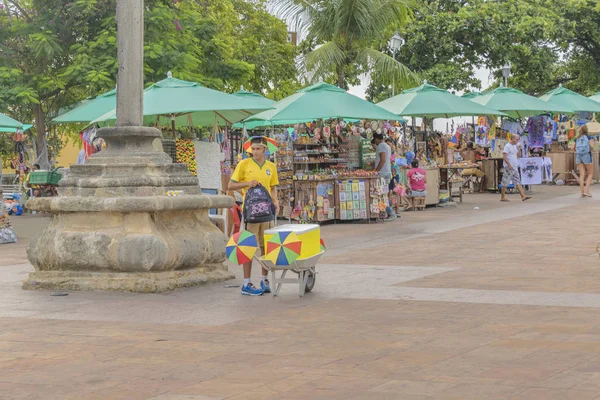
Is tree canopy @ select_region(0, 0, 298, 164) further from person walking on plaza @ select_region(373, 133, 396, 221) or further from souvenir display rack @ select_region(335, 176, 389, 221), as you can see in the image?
souvenir display rack @ select_region(335, 176, 389, 221)

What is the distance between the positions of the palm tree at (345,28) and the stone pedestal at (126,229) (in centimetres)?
1797

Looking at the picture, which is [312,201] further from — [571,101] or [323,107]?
[571,101]

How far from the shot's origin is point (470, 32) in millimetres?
36688

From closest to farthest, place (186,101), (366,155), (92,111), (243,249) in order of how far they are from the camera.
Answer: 1. (243,249)
2. (186,101)
3. (92,111)
4. (366,155)

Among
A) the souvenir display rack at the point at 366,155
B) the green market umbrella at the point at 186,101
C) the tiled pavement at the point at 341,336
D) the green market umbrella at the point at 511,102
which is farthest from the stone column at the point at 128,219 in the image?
the green market umbrella at the point at 511,102

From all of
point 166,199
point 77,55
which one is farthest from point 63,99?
point 166,199

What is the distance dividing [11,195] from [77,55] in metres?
3.98

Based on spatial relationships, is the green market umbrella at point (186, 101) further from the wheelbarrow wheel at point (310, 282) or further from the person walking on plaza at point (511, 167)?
the person walking on plaza at point (511, 167)

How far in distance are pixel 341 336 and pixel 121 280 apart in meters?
3.54

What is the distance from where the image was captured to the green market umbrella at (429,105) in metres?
22.2

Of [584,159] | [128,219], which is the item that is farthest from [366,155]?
[128,219]

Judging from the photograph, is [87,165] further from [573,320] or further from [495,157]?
[495,157]

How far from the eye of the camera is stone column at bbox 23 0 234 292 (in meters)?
10.5

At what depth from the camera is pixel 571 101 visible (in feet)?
97.7
